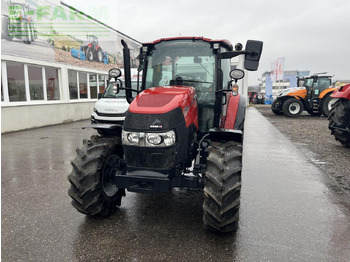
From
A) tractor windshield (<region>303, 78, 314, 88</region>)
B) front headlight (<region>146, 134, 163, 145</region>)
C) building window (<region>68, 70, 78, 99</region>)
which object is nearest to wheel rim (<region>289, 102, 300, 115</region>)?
tractor windshield (<region>303, 78, 314, 88</region>)

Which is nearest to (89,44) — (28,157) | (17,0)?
(17,0)

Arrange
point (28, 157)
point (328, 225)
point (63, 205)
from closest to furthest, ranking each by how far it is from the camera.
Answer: point (328, 225) < point (63, 205) < point (28, 157)

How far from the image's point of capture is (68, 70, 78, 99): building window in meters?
14.2

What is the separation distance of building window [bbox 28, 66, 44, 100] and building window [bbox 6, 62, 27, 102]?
40 centimetres

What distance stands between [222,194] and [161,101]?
1194mm

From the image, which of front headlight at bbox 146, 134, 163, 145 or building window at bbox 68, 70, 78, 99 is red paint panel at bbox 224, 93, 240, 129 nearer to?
front headlight at bbox 146, 134, 163, 145

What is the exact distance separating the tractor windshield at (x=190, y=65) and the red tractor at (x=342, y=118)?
4986 mm

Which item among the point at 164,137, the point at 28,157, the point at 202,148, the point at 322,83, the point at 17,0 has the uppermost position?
the point at 17,0

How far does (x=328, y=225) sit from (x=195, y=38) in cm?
287

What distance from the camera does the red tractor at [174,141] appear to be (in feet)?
9.27

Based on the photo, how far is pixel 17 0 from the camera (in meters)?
10.6

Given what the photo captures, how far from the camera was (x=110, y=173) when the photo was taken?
3.44m

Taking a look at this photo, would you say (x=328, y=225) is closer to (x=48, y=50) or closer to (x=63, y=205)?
(x=63, y=205)

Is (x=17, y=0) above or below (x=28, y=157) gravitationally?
above
